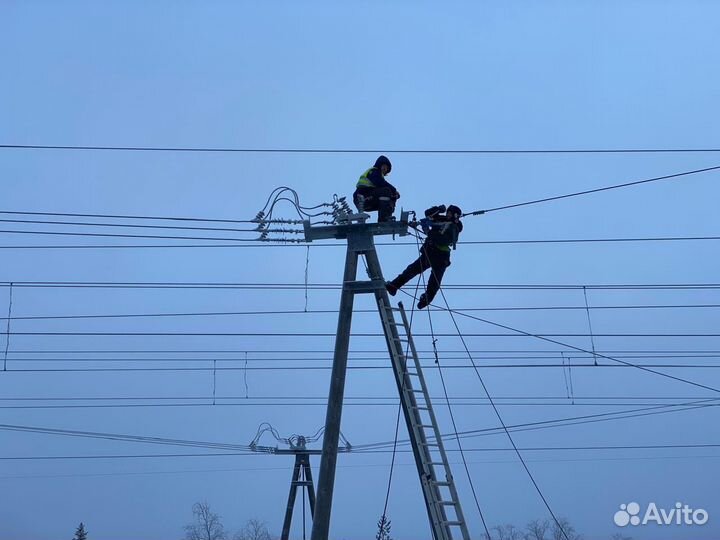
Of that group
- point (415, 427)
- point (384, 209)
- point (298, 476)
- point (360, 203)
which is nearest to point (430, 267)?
point (384, 209)

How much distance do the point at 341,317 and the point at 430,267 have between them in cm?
152

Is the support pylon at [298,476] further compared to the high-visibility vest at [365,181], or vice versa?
the support pylon at [298,476]

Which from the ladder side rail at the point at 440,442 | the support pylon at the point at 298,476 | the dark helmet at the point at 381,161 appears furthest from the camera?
the support pylon at the point at 298,476

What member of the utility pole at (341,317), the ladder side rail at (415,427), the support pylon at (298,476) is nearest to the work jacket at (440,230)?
the utility pole at (341,317)

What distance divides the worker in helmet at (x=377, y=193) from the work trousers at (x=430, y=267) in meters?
0.77

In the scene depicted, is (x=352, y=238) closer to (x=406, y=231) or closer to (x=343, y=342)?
(x=406, y=231)

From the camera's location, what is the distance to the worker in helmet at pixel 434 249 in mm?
11734

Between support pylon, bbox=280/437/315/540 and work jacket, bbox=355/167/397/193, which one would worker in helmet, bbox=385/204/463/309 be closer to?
work jacket, bbox=355/167/397/193

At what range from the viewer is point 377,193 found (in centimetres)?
1198

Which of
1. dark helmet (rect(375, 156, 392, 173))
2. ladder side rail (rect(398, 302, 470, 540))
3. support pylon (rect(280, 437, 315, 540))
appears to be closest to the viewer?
ladder side rail (rect(398, 302, 470, 540))

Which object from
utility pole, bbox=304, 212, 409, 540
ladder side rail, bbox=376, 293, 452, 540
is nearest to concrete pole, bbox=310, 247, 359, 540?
utility pole, bbox=304, 212, 409, 540

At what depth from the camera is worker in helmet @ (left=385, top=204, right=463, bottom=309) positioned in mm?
11734

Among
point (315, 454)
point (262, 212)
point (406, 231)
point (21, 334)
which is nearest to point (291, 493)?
point (315, 454)

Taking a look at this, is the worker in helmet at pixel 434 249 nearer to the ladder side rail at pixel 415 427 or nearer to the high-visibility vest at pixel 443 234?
the high-visibility vest at pixel 443 234
